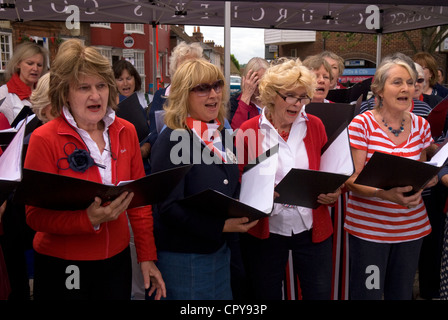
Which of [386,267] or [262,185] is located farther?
[386,267]

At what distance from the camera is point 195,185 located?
2.00 meters

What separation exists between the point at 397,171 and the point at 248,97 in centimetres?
157

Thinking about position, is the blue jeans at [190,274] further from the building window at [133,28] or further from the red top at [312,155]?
the building window at [133,28]

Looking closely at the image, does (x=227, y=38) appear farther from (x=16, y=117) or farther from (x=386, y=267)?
(x=386, y=267)

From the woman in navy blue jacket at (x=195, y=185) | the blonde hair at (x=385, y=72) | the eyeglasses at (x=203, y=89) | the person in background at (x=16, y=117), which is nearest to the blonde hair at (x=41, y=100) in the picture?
the person in background at (x=16, y=117)

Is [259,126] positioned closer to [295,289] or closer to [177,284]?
[177,284]

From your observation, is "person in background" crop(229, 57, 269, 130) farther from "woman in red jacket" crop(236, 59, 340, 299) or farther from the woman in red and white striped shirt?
the woman in red and white striped shirt

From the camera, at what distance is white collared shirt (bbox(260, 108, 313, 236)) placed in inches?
91.8

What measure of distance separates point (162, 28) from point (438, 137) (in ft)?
94.6

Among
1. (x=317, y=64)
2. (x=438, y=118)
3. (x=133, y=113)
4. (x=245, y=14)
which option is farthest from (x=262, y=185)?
(x=245, y=14)

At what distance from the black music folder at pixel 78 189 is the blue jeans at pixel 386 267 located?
4.45ft
